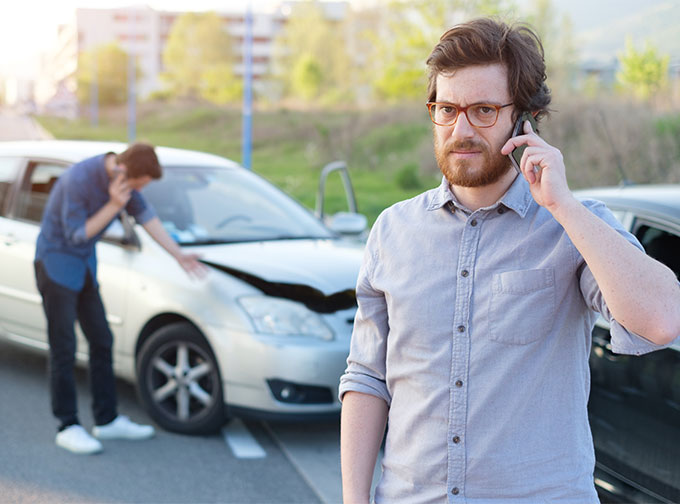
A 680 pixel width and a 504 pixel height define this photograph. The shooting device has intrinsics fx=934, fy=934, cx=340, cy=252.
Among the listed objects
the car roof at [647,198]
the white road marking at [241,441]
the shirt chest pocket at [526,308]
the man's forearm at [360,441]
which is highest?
the shirt chest pocket at [526,308]

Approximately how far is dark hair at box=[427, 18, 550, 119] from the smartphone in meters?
0.02

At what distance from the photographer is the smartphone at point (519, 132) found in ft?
6.31

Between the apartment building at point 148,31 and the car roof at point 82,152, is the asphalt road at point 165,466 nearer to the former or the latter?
the car roof at point 82,152

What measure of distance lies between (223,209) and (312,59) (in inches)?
2456

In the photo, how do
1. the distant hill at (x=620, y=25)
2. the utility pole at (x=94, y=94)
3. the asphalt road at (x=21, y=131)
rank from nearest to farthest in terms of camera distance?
the distant hill at (x=620, y=25) → the asphalt road at (x=21, y=131) → the utility pole at (x=94, y=94)

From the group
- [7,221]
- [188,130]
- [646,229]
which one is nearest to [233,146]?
[188,130]

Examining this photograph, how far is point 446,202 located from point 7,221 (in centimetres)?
515

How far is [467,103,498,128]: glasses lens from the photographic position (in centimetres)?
195

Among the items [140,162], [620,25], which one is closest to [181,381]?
[140,162]

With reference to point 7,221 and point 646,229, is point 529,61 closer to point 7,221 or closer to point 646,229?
point 646,229

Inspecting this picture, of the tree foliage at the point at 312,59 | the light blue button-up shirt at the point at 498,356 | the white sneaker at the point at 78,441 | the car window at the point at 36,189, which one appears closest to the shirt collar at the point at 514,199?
the light blue button-up shirt at the point at 498,356

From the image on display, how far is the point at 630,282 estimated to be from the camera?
1.73m

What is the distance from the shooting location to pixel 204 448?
5.18m

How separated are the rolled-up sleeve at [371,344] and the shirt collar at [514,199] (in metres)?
0.21
